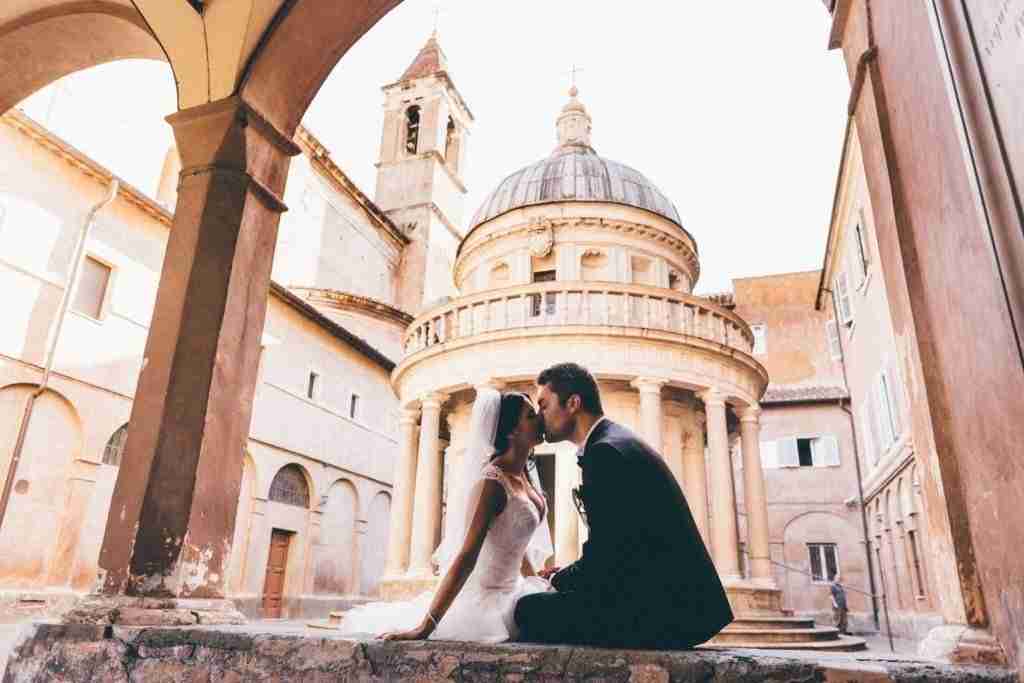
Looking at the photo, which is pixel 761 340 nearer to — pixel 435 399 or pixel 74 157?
pixel 435 399

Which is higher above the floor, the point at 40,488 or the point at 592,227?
the point at 592,227

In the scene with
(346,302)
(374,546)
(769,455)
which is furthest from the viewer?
(346,302)

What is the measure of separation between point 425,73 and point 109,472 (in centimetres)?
3217

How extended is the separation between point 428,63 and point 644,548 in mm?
44068

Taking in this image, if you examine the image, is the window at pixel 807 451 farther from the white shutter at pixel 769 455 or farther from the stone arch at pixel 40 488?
the stone arch at pixel 40 488

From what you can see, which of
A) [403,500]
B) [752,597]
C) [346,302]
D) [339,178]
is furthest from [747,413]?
[339,178]

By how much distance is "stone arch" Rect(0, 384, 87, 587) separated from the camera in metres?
13.7

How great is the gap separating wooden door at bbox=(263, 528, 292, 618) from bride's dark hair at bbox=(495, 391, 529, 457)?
1908 centimetres

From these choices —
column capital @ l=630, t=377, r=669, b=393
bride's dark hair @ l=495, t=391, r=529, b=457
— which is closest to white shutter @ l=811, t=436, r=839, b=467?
column capital @ l=630, t=377, r=669, b=393

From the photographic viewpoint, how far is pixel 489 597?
3143mm

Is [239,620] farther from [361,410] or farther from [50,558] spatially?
[361,410]

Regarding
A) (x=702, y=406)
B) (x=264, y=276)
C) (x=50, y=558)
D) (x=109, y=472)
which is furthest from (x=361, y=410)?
(x=264, y=276)

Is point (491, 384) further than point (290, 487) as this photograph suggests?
No

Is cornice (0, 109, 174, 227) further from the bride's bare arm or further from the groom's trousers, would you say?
the groom's trousers
